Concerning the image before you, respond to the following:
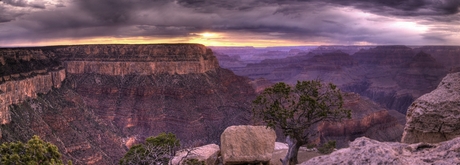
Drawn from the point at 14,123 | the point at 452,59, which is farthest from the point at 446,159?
the point at 452,59

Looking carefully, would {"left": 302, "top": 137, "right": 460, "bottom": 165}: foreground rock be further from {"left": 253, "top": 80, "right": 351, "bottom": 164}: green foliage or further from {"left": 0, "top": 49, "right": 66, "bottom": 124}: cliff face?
{"left": 0, "top": 49, "right": 66, "bottom": 124}: cliff face

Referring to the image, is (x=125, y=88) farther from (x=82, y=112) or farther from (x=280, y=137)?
(x=280, y=137)

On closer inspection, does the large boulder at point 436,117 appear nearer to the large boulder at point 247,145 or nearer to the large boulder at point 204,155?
the large boulder at point 247,145

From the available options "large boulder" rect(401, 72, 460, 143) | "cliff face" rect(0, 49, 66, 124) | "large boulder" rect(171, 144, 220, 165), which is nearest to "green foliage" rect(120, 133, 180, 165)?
"large boulder" rect(171, 144, 220, 165)

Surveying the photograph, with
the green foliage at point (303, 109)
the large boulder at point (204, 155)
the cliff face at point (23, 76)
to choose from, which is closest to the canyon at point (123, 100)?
the cliff face at point (23, 76)

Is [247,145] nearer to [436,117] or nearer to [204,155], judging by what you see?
[204,155]

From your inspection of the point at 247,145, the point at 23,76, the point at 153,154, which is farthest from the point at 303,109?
the point at 23,76

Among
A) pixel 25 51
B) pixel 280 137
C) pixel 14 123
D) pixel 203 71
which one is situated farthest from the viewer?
pixel 203 71
